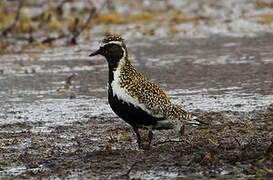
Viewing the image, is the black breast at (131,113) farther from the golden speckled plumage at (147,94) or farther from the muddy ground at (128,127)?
the muddy ground at (128,127)

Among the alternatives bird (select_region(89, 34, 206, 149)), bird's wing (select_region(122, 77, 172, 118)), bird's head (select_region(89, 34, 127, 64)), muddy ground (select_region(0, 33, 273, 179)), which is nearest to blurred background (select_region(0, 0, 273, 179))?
muddy ground (select_region(0, 33, 273, 179))

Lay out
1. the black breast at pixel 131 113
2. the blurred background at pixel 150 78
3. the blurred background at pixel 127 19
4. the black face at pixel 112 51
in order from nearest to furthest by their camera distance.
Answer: the blurred background at pixel 150 78, the black breast at pixel 131 113, the black face at pixel 112 51, the blurred background at pixel 127 19

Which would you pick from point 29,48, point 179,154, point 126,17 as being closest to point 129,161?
point 179,154

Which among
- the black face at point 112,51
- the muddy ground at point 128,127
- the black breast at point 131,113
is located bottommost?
the muddy ground at point 128,127

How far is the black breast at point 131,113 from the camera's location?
7250mm

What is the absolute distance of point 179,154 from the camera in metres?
7.33

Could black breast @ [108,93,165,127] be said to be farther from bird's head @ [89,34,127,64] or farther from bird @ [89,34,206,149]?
bird's head @ [89,34,127,64]

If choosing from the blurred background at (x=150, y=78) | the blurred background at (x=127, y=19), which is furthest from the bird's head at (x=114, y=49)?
the blurred background at (x=127, y=19)

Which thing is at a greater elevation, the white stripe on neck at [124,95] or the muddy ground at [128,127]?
the white stripe on neck at [124,95]

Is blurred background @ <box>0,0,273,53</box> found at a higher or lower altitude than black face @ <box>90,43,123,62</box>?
lower

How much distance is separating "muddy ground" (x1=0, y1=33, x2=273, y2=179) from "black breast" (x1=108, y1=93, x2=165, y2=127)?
0.33 meters

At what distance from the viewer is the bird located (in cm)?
727

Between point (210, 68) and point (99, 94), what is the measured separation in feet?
9.67

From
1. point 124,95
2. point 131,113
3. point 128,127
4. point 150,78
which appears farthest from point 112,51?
point 150,78
